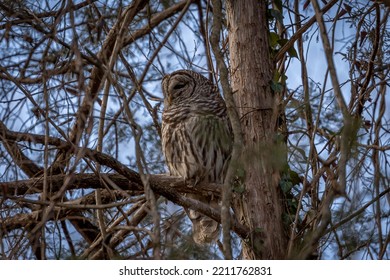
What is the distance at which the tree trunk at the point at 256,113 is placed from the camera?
11.5 feet

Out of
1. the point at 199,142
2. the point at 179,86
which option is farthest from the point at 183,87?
the point at 199,142

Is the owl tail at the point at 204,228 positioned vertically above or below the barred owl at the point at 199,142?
below

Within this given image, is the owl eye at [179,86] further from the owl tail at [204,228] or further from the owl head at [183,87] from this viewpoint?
the owl tail at [204,228]

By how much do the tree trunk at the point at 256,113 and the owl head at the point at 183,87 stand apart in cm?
73

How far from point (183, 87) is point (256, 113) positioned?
95 cm

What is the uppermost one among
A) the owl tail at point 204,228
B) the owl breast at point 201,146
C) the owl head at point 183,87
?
the owl head at point 183,87

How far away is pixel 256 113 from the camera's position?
367cm

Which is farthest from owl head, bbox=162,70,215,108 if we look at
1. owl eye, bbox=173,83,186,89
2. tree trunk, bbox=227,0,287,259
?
tree trunk, bbox=227,0,287,259

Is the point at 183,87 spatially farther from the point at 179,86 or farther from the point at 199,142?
the point at 199,142

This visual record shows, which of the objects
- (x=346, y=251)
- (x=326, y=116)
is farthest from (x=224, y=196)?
(x=326, y=116)

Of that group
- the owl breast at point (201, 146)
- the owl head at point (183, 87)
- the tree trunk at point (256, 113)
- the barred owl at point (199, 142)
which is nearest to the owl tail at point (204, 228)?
the barred owl at point (199, 142)

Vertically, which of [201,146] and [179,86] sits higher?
[179,86]

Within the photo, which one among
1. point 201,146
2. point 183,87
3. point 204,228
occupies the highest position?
point 183,87
